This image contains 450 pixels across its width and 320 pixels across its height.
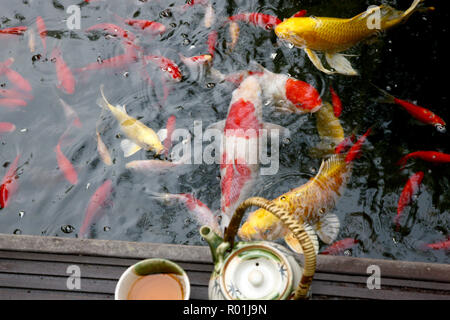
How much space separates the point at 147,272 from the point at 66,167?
177 cm

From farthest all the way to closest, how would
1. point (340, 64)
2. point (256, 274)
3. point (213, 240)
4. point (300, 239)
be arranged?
point (340, 64), point (213, 240), point (256, 274), point (300, 239)

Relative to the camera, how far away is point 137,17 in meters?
4.44

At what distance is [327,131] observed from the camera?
3508 mm

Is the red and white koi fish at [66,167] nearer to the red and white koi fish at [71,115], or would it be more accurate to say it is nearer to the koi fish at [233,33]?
the red and white koi fish at [71,115]

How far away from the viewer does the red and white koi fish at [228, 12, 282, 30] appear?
4.23 m

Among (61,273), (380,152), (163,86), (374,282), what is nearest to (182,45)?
(163,86)

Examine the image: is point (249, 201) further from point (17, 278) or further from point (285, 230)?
point (17, 278)

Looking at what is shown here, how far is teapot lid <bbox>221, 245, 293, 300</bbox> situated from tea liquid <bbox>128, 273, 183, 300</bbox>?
0.30m

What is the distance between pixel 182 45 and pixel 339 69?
1.59m

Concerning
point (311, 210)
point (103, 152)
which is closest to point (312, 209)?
point (311, 210)

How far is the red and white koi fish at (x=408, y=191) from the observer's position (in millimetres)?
3168

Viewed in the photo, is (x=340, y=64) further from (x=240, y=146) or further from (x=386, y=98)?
(x=240, y=146)

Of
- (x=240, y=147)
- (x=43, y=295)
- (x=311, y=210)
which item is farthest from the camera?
(x=240, y=147)

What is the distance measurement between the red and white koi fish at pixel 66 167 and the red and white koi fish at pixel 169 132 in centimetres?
78
